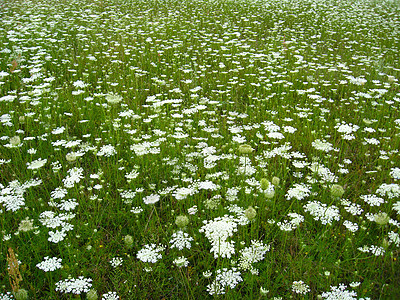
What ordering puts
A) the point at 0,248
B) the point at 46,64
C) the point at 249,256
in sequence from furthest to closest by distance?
the point at 46,64, the point at 0,248, the point at 249,256

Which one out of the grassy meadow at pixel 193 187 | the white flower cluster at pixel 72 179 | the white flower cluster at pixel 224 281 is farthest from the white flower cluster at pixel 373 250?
the white flower cluster at pixel 72 179

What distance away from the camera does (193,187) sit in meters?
2.55

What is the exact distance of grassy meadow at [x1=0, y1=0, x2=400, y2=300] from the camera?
7.03 ft

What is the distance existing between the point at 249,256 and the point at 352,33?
8.84m

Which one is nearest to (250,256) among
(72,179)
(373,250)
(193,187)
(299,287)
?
(299,287)

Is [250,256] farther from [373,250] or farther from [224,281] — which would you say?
[373,250]

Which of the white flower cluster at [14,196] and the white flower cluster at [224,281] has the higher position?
the white flower cluster at [14,196]

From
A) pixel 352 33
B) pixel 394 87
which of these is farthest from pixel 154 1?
pixel 394 87

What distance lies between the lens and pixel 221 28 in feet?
29.7

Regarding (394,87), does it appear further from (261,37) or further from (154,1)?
(154,1)

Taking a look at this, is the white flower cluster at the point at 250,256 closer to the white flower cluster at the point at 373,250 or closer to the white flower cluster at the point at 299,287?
the white flower cluster at the point at 299,287

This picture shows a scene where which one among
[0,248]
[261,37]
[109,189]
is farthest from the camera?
[261,37]

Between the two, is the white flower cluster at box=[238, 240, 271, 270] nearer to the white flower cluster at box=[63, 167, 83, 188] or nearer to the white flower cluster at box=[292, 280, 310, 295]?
the white flower cluster at box=[292, 280, 310, 295]

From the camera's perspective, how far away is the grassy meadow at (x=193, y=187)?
7.03 ft
